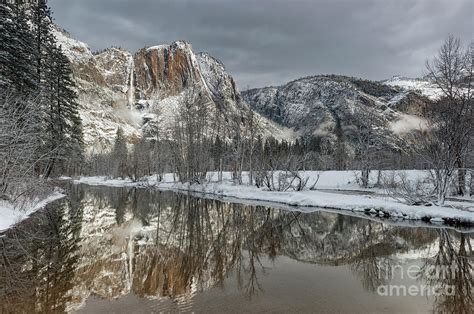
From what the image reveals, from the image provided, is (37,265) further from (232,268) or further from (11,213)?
(11,213)

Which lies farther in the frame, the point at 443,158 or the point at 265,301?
the point at 443,158

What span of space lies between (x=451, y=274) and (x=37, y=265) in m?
12.3

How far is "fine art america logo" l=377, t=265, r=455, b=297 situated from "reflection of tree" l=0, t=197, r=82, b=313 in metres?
7.76

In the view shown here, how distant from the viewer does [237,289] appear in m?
8.62

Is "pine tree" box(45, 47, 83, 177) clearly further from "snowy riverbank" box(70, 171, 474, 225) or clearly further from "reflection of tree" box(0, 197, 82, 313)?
"snowy riverbank" box(70, 171, 474, 225)

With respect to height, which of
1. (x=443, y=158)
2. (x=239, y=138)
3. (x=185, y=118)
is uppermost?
(x=185, y=118)

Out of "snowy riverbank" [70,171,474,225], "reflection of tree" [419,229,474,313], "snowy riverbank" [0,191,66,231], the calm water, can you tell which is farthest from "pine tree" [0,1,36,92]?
"reflection of tree" [419,229,474,313]

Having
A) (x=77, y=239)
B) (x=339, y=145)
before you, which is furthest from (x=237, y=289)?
(x=339, y=145)

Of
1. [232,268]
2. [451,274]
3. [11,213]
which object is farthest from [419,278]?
[11,213]

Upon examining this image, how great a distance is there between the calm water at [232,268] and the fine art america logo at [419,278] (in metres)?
0.03

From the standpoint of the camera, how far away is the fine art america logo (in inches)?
332

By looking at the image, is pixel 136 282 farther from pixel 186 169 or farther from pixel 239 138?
pixel 186 169

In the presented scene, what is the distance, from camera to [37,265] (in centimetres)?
1024

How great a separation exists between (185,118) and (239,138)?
9.44 metres
